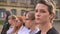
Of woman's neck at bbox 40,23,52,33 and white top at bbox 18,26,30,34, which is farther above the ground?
woman's neck at bbox 40,23,52,33

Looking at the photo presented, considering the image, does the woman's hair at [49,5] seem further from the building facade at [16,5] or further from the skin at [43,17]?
the building facade at [16,5]

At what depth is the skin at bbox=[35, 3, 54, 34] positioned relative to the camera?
2.41 m

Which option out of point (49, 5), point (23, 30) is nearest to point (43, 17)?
point (49, 5)

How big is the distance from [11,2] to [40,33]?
1300 inches

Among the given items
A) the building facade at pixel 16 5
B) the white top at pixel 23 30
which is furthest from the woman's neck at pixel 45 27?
the building facade at pixel 16 5

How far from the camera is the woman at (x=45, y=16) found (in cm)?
242

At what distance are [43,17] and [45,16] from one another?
0.02 meters

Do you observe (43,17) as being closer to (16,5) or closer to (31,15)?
(31,15)

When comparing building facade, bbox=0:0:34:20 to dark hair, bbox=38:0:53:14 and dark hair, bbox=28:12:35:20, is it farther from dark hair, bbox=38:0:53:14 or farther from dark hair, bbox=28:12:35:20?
dark hair, bbox=38:0:53:14

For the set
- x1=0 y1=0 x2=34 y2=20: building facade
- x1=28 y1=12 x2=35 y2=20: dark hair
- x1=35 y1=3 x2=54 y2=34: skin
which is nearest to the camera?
x1=35 y1=3 x2=54 y2=34: skin

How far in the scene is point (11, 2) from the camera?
3534 cm

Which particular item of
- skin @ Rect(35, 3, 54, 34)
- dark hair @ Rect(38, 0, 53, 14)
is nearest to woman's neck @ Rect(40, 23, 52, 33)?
skin @ Rect(35, 3, 54, 34)

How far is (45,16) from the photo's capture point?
2424mm

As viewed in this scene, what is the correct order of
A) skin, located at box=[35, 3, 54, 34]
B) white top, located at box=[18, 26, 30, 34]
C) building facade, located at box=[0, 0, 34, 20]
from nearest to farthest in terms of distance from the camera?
skin, located at box=[35, 3, 54, 34] < white top, located at box=[18, 26, 30, 34] < building facade, located at box=[0, 0, 34, 20]
